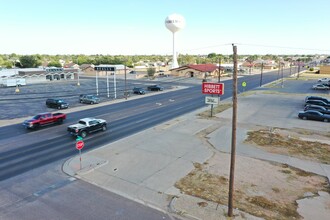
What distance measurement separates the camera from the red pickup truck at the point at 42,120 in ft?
83.3

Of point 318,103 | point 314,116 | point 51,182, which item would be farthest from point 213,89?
point 51,182

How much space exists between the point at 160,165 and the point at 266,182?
262 inches

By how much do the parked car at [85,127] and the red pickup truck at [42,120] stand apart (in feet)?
16.3

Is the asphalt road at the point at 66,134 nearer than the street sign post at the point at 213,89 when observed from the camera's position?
Yes

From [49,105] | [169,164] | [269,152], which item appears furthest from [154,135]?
[49,105]

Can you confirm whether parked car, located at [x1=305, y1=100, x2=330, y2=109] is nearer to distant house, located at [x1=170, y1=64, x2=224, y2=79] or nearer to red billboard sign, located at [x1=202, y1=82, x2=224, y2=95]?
red billboard sign, located at [x1=202, y1=82, x2=224, y2=95]

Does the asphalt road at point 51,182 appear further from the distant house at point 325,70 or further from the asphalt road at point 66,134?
the distant house at point 325,70

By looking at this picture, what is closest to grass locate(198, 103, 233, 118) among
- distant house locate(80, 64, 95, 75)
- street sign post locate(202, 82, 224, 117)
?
street sign post locate(202, 82, 224, 117)

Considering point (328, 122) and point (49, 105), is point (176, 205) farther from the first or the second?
point (49, 105)

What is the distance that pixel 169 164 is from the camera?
670 inches

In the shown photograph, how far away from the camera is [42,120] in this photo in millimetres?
26203

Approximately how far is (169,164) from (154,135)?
6966mm

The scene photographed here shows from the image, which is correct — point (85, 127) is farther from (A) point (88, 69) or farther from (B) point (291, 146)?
(A) point (88, 69)

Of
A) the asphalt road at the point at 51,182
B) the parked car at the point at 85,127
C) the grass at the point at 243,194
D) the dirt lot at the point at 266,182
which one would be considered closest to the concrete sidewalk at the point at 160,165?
the grass at the point at 243,194
